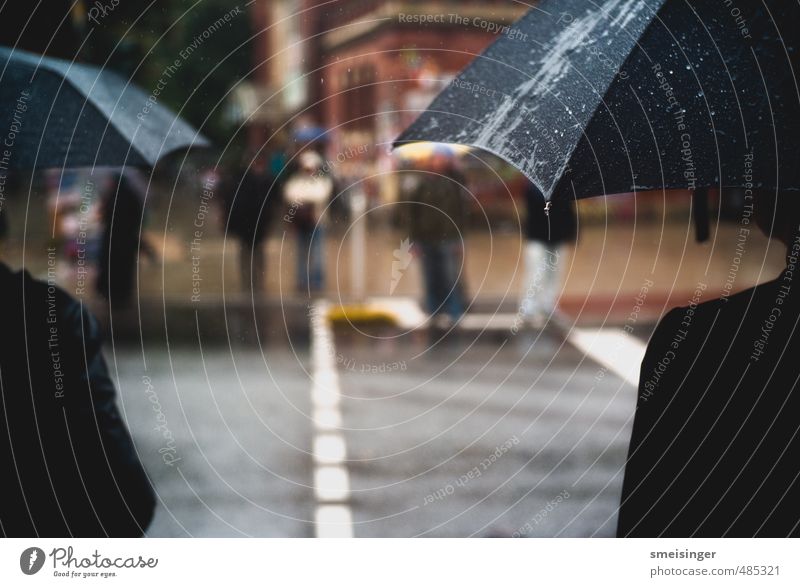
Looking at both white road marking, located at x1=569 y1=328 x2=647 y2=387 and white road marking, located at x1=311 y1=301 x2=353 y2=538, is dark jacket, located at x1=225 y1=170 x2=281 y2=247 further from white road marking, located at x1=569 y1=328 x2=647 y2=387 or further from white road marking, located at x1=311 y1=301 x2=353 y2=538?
white road marking, located at x1=569 y1=328 x2=647 y2=387

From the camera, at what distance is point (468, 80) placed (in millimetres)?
2125

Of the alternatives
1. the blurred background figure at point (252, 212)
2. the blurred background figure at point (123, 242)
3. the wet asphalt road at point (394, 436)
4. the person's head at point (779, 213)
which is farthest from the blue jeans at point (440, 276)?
the person's head at point (779, 213)

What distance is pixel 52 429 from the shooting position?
90.3 inches

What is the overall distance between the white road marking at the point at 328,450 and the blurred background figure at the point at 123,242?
2.94 metres

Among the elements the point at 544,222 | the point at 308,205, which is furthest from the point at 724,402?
the point at 308,205

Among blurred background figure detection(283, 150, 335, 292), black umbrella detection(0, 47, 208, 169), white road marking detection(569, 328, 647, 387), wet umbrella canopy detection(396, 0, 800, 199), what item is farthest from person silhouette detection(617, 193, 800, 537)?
blurred background figure detection(283, 150, 335, 292)

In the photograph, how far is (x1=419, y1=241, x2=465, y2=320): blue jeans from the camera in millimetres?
9539

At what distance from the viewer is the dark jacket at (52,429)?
89.9 inches

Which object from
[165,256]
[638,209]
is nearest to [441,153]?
[165,256]

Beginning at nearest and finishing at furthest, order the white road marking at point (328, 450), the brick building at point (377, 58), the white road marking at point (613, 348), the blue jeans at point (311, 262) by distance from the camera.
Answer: the white road marking at point (328, 450) → the white road marking at point (613, 348) → the blue jeans at point (311, 262) → the brick building at point (377, 58)

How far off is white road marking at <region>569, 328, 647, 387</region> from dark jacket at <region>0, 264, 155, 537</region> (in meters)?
5.54

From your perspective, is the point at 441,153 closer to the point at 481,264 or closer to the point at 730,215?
the point at 481,264

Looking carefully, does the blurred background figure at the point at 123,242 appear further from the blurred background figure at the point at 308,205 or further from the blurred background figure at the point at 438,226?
the blurred background figure at the point at 438,226

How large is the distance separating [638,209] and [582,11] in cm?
2215
